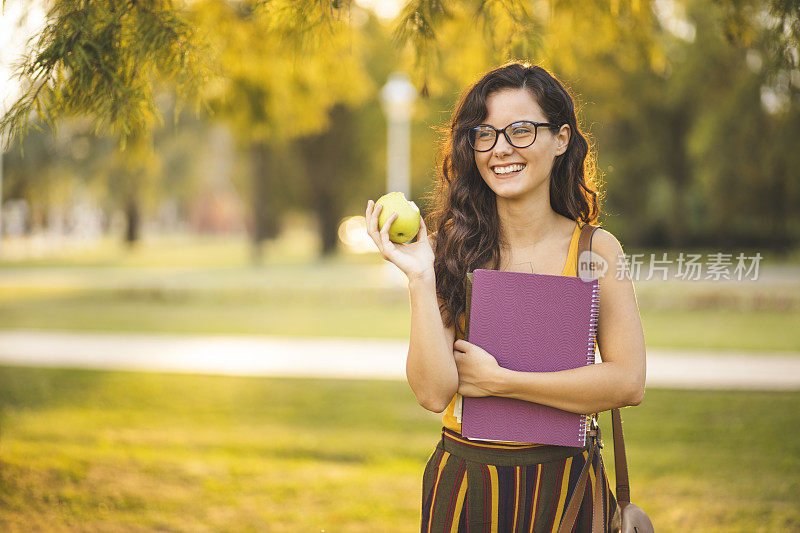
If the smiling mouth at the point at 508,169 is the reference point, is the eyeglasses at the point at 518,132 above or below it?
above

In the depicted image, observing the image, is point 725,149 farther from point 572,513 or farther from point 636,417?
point 572,513

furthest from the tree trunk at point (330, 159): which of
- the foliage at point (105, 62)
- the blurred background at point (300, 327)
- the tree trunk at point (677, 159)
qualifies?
the foliage at point (105, 62)

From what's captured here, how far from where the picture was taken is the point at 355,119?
3084 cm

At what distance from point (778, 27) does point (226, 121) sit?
4229 mm

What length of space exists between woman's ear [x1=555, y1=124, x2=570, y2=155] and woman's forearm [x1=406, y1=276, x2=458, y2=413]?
20.0 inches

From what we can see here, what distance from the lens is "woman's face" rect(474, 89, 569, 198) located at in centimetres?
198

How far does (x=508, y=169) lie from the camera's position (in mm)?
1995

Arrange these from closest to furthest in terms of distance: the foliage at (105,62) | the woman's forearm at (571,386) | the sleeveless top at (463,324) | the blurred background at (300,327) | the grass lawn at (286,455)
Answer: the woman's forearm at (571,386)
the sleeveless top at (463,324)
the foliage at (105,62)
the blurred background at (300,327)
the grass lawn at (286,455)

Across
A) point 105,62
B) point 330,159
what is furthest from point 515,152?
point 330,159

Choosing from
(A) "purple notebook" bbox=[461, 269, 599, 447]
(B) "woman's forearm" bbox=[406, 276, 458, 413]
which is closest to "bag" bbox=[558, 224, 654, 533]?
(A) "purple notebook" bbox=[461, 269, 599, 447]

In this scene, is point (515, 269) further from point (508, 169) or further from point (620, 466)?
point (620, 466)

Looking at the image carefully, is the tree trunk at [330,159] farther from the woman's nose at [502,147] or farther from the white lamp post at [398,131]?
the woman's nose at [502,147]

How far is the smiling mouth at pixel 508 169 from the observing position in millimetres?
1989

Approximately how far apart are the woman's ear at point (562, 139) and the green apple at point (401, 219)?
415 mm
